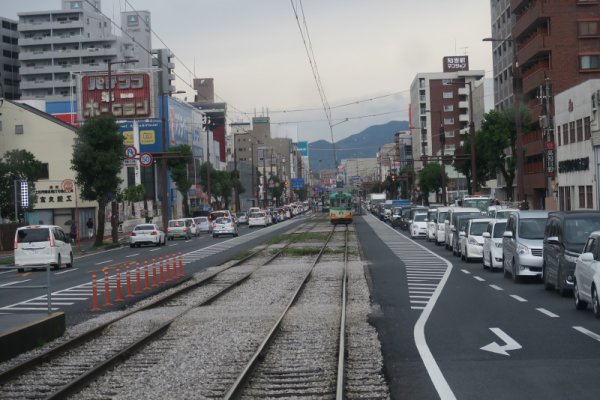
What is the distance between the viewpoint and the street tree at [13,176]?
190 feet

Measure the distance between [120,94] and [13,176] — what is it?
116ft

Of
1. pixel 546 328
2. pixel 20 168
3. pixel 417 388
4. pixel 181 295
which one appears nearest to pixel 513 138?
pixel 20 168

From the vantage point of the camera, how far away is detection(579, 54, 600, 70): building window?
237 feet

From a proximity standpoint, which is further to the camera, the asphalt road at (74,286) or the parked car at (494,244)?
the parked car at (494,244)

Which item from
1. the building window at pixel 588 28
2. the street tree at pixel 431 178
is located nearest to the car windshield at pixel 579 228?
the building window at pixel 588 28

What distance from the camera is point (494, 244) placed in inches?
1139

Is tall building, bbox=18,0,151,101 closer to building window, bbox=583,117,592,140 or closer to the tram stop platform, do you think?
building window, bbox=583,117,592,140

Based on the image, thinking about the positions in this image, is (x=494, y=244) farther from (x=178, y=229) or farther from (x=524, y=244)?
(x=178, y=229)

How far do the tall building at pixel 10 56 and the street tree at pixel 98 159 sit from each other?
256 ft

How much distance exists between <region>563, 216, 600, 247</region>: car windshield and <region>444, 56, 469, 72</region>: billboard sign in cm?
15738

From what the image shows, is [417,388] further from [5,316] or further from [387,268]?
[387,268]

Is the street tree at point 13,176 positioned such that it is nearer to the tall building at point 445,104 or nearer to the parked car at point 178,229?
the parked car at point 178,229

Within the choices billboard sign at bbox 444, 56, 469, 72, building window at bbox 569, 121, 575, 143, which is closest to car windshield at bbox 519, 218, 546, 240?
building window at bbox 569, 121, 575, 143

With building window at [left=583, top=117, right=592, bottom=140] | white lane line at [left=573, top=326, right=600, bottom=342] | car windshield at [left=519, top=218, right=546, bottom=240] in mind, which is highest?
building window at [left=583, top=117, right=592, bottom=140]
